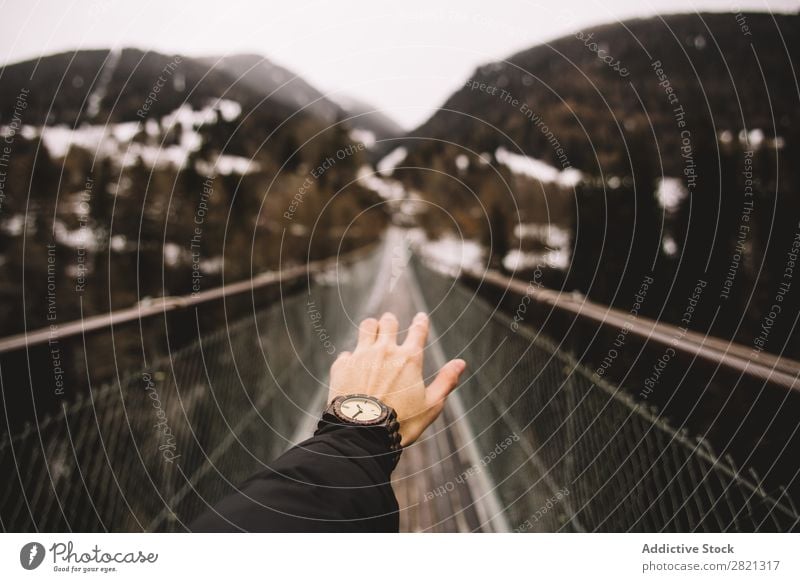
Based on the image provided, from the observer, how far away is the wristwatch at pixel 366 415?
3.34ft

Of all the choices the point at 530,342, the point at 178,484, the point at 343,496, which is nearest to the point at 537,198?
the point at 530,342

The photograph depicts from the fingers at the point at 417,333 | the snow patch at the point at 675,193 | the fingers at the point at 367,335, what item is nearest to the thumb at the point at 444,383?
the fingers at the point at 417,333

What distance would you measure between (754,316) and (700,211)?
1412 mm

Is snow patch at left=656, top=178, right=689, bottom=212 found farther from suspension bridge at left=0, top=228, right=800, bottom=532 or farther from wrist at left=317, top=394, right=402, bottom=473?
wrist at left=317, top=394, right=402, bottom=473

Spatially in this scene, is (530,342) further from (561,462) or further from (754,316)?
(754,316)

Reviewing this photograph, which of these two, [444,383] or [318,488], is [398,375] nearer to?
[444,383]

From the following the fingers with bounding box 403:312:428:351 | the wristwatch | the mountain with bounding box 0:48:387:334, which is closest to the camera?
the wristwatch

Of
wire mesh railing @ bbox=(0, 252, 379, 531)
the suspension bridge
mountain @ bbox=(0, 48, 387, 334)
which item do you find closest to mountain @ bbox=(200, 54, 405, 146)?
the suspension bridge

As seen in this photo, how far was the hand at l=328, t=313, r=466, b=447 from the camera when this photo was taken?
3.54 ft

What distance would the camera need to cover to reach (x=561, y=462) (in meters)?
1.86

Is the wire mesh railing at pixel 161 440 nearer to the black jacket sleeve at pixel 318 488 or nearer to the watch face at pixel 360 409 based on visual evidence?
the black jacket sleeve at pixel 318 488

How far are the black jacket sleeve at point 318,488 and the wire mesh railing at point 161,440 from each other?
611mm
